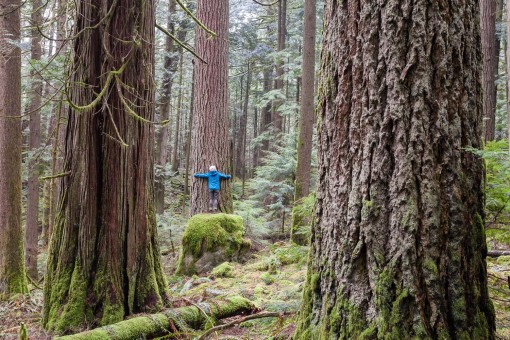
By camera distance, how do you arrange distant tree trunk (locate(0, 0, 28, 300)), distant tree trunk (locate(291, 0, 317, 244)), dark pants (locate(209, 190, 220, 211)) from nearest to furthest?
distant tree trunk (locate(0, 0, 28, 300)), dark pants (locate(209, 190, 220, 211)), distant tree trunk (locate(291, 0, 317, 244))

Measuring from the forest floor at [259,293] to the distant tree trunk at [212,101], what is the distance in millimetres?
2527

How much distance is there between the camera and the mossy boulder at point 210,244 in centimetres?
859

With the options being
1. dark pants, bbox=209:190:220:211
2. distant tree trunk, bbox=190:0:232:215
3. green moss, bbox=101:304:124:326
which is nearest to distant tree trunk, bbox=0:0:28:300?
distant tree trunk, bbox=190:0:232:215

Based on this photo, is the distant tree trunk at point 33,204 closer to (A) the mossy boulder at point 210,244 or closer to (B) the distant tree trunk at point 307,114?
(A) the mossy boulder at point 210,244

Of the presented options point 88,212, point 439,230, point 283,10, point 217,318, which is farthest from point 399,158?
point 283,10

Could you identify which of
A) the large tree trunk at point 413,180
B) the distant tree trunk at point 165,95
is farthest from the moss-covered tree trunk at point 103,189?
the distant tree trunk at point 165,95

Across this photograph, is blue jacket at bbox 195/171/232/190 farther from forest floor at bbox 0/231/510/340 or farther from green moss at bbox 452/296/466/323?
green moss at bbox 452/296/466/323

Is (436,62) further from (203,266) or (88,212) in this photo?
(203,266)

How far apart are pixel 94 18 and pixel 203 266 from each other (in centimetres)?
582

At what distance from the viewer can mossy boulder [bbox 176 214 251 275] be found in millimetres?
8594

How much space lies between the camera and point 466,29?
1.91 metres

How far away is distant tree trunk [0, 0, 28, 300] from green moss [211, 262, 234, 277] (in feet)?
12.0

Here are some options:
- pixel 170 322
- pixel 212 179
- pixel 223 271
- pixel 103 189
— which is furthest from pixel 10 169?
pixel 170 322

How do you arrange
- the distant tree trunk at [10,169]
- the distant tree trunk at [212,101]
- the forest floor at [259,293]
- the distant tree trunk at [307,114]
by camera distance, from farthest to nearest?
the distant tree trunk at [307,114] < the distant tree trunk at [212,101] < the distant tree trunk at [10,169] < the forest floor at [259,293]
